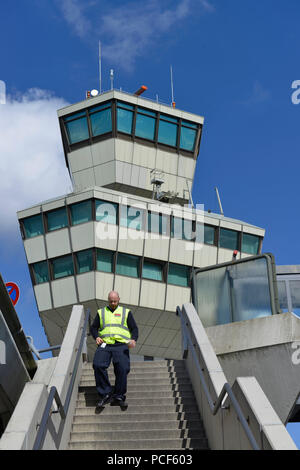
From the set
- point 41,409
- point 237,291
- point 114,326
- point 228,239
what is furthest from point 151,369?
point 228,239

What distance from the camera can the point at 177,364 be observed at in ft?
36.0

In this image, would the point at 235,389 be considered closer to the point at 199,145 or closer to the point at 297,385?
the point at 297,385

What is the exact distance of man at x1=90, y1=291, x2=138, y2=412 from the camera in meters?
8.73

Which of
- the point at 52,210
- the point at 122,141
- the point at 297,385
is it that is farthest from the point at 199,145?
the point at 297,385

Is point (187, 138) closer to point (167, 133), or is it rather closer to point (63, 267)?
point (167, 133)

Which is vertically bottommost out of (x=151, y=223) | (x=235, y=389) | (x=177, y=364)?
(x=235, y=389)

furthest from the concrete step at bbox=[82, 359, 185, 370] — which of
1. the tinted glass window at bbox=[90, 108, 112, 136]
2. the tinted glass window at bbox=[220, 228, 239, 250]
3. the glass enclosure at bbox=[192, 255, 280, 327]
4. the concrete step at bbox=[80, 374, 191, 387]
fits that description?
the tinted glass window at bbox=[90, 108, 112, 136]

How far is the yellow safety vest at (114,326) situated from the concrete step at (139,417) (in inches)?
44.7

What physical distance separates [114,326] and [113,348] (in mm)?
383

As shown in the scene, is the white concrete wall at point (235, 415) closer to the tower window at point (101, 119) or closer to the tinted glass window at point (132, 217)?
the tinted glass window at point (132, 217)

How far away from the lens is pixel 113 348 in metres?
9.09

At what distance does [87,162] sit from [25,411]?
35189 mm

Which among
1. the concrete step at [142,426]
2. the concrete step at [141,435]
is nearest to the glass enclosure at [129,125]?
the concrete step at [142,426]

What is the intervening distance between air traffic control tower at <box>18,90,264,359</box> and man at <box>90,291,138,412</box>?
78.5ft
